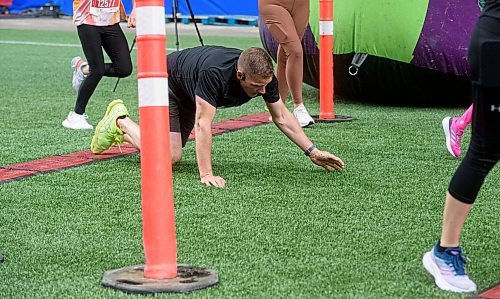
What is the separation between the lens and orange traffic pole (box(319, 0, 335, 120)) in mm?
8156

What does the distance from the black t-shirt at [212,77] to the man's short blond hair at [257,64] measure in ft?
0.77

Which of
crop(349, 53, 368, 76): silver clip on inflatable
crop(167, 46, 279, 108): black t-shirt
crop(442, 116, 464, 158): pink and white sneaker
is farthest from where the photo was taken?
crop(349, 53, 368, 76): silver clip on inflatable

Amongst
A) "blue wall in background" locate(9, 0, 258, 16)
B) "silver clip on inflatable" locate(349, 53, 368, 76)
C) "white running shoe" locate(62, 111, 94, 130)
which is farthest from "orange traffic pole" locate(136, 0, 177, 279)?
"blue wall in background" locate(9, 0, 258, 16)

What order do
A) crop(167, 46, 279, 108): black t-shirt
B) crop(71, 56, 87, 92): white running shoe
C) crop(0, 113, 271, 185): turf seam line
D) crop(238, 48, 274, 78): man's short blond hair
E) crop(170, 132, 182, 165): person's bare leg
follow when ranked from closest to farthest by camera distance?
crop(238, 48, 274, 78): man's short blond hair
crop(167, 46, 279, 108): black t-shirt
crop(0, 113, 271, 185): turf seam line
crop(170, 132, 182, 165): person's bare leg
crop(71, 56, 87, 92): white running shoe

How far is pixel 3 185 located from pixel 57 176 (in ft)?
1.25

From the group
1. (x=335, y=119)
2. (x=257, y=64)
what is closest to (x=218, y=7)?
(x=335, y=119)

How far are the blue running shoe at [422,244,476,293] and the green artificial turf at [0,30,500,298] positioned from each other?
43mm

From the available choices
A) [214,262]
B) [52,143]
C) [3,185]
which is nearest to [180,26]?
[52,143]

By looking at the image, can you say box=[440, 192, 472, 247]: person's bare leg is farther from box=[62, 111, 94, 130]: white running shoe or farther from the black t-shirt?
→ box=[62, 111, 94, 130]: white running shoe

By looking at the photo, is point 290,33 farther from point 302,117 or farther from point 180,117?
point 180,117

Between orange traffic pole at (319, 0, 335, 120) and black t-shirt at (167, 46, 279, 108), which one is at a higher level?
black t-shirt at (167, 46, 279, 108)

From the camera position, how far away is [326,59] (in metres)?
8.30

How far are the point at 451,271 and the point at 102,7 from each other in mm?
4803

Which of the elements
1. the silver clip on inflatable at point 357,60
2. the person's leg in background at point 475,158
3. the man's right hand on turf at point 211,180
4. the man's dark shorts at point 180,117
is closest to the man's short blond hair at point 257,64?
the man's right hand on turf at point 211,180
